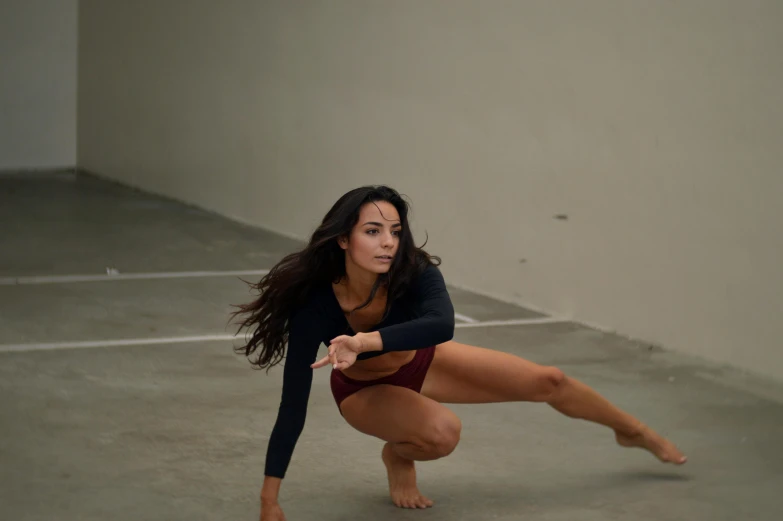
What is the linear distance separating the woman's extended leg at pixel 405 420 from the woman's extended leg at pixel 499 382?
0.16 m

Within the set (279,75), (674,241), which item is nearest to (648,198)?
(674,241)

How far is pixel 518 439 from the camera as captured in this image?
3.89 meters

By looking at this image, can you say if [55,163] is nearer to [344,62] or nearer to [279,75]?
[279,75]

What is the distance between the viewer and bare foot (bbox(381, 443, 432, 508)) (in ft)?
10.5

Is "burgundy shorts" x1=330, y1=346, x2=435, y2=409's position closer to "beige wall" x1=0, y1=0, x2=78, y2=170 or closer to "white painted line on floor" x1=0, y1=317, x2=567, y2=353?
"white painted line on floor" x1=0, y1=317, x2=567, y2=353

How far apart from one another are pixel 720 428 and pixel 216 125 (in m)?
6.04

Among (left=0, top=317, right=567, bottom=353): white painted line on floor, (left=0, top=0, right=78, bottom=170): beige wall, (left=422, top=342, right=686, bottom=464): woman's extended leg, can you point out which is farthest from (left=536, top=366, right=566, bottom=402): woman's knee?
(left=0, top=0, right=78, bottom=170): beige wall

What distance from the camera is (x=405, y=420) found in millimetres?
3012

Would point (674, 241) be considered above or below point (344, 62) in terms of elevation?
below

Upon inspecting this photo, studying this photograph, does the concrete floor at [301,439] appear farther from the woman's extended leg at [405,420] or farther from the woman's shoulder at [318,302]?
the woman's shoulder at [318,302]

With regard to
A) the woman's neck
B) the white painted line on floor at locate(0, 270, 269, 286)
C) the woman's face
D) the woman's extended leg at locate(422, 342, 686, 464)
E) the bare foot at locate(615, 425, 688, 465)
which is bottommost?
the white painted line on floor at locate(0, 270, 269, 286)

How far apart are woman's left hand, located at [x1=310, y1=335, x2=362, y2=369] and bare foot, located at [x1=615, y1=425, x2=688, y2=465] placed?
1194mm

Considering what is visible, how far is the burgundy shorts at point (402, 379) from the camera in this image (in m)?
3.15

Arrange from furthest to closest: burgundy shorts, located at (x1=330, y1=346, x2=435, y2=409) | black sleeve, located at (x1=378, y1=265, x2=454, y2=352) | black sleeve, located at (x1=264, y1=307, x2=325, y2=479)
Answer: burgundy shorts, located at (x1=330, y1=346, x2=435, y2=409) < black sleeve, located at (x1=264, y1=307, x2=325, y2=479) < black sleeve, located at (x1=378, y1=265, x2=454, y2=352)
